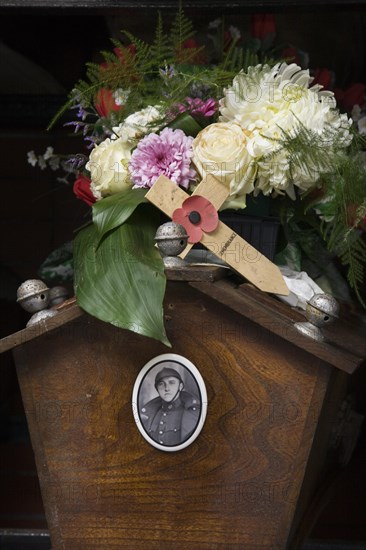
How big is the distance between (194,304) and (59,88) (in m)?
1.32

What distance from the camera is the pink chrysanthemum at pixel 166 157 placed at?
1.89m

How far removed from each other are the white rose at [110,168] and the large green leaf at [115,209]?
0.20 feet

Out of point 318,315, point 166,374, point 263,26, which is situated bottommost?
point 166,374

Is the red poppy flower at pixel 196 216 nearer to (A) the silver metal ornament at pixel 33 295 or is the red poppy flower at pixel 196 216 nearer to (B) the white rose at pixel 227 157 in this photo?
(B) the white rose at pixel 227 157

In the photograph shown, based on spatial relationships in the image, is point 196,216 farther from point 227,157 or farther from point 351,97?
point 351,97

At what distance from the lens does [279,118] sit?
6.28 ft

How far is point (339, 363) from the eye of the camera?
1779 millimetres

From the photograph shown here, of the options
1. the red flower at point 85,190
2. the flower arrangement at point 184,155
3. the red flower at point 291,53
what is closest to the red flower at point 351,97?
the red flower at point 291,53

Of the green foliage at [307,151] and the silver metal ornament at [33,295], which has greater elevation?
the green foliage at [307,151]

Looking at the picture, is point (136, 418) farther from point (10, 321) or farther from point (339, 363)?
point (10, 321)

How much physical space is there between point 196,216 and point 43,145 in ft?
4.09

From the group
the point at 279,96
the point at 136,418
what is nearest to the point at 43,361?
the point at 136,418

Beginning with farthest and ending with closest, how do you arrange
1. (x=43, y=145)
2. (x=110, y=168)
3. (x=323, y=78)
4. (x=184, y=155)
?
(x=43, y=145), (x=323, y=78), (x=110, y=168), (x=184, y=155)

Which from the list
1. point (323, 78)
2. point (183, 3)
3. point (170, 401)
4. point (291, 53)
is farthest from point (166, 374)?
point (291, 53)
